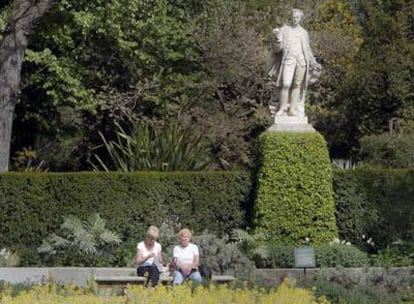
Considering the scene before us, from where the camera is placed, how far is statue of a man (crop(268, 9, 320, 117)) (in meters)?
18.3

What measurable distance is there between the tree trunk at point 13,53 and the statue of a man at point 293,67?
6.62 m

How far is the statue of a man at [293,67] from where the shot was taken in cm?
1830

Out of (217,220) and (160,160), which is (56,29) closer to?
(160,160)

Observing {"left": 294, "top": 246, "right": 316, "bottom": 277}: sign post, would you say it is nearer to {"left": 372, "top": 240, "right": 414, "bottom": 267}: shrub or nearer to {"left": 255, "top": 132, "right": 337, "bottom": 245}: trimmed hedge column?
{"left": 372, "top": 240, "right": 414, "bottom": 267}: shrub

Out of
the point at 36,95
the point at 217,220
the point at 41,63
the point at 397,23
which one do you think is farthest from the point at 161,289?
the point at 397,23

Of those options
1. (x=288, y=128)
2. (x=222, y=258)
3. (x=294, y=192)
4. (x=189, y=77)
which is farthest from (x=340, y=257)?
(x=189, y=77)

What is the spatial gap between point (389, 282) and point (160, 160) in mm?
7472

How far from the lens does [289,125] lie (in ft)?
60.1

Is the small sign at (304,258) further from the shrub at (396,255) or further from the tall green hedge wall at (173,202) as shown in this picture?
the tall green hedge wall at (173,202)

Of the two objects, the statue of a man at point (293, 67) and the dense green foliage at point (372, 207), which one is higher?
the statue of a man at point (293, 67)

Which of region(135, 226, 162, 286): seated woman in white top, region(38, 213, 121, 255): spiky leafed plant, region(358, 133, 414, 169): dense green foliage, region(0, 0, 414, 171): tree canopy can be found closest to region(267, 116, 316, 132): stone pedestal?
region(38, 213, 121, 255): spiky leafed plant

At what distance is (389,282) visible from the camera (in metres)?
13.8

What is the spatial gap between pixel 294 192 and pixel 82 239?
3.91 meters

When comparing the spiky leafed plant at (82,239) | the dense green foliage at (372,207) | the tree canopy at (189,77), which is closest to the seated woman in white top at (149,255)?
the spiky leafed plant at (82,239)
